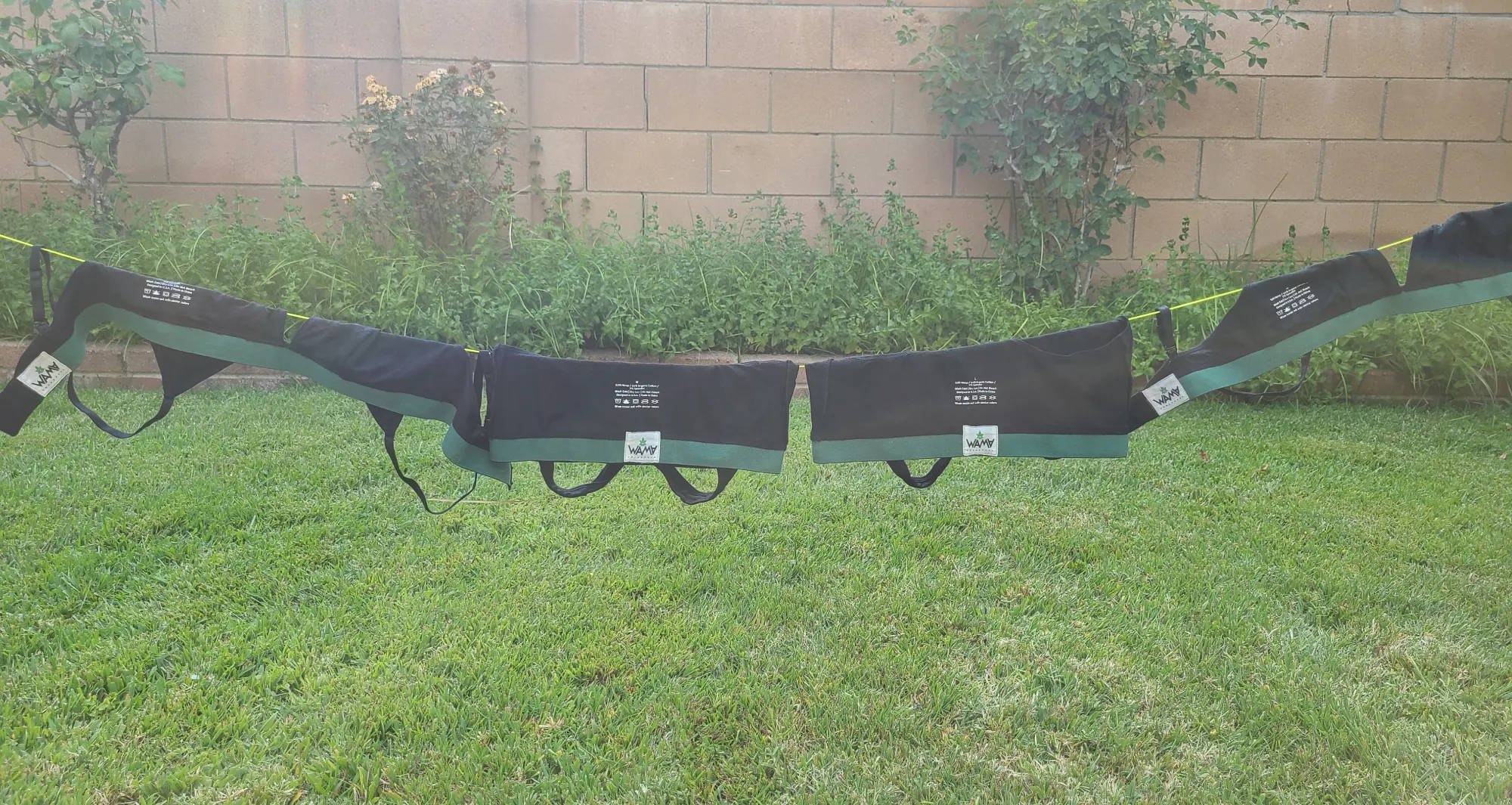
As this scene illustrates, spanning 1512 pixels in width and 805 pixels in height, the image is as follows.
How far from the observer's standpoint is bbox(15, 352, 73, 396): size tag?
6.88 feet

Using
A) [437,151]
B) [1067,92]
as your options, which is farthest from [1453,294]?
[437,151]

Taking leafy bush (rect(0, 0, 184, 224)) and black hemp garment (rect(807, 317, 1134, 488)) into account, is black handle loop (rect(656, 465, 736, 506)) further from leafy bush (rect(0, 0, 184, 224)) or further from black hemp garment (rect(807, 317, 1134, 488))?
leafy bush (rect(0, 0, 184, 224))

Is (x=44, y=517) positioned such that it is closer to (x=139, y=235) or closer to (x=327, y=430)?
(x=327, y=430)

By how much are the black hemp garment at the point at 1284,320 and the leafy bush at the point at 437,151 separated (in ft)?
13.6

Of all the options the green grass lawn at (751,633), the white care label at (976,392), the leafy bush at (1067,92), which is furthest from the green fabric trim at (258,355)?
the leafy bush at (1067,92)

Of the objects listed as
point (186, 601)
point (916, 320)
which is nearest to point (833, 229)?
point (916, 320)

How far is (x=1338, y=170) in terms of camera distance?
5.79m

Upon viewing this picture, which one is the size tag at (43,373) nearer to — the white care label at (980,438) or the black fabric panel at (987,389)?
the black fabric panel at (987,389)

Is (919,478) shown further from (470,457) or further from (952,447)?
(470,457)

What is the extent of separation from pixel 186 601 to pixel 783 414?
1.70 metres

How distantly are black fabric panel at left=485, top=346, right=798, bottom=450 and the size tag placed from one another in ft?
3.40

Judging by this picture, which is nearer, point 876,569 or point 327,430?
point 876,569

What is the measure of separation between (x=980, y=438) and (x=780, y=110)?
4198mm

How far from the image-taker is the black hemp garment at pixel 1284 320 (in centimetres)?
209
